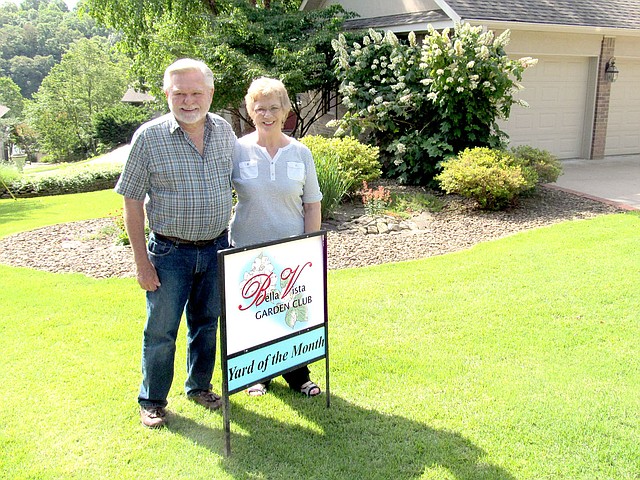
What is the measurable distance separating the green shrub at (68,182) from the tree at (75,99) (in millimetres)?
26164

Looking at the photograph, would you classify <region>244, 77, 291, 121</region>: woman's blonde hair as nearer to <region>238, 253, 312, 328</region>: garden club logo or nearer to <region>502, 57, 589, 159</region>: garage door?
<region>238, 253, 312, 328</region>: garden club logo

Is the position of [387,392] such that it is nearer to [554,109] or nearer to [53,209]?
[53,209]

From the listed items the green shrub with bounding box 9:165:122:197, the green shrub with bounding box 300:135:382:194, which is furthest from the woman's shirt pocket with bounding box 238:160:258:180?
the green shrub with bounding box 9:165:122:197

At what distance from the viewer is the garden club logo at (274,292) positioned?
3.14m

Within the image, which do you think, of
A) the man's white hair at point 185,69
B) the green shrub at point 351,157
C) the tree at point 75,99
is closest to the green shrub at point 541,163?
the green shrub at point 351,157

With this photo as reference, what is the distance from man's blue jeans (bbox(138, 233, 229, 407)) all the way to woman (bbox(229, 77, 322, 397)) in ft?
0.78

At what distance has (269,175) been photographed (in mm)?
3332

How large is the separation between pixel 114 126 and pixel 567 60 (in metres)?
29.2

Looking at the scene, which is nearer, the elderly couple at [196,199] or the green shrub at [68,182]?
the elderly couple at [196,199]

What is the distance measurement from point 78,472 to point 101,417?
0.51 metres

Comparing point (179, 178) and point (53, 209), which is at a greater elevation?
point (179, 178)

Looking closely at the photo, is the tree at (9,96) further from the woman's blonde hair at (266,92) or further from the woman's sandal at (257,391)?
the woman's blonde hair at (266,92)

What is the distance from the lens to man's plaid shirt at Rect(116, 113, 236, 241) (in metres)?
3.09

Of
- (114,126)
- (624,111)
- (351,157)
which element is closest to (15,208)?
(351,157)
